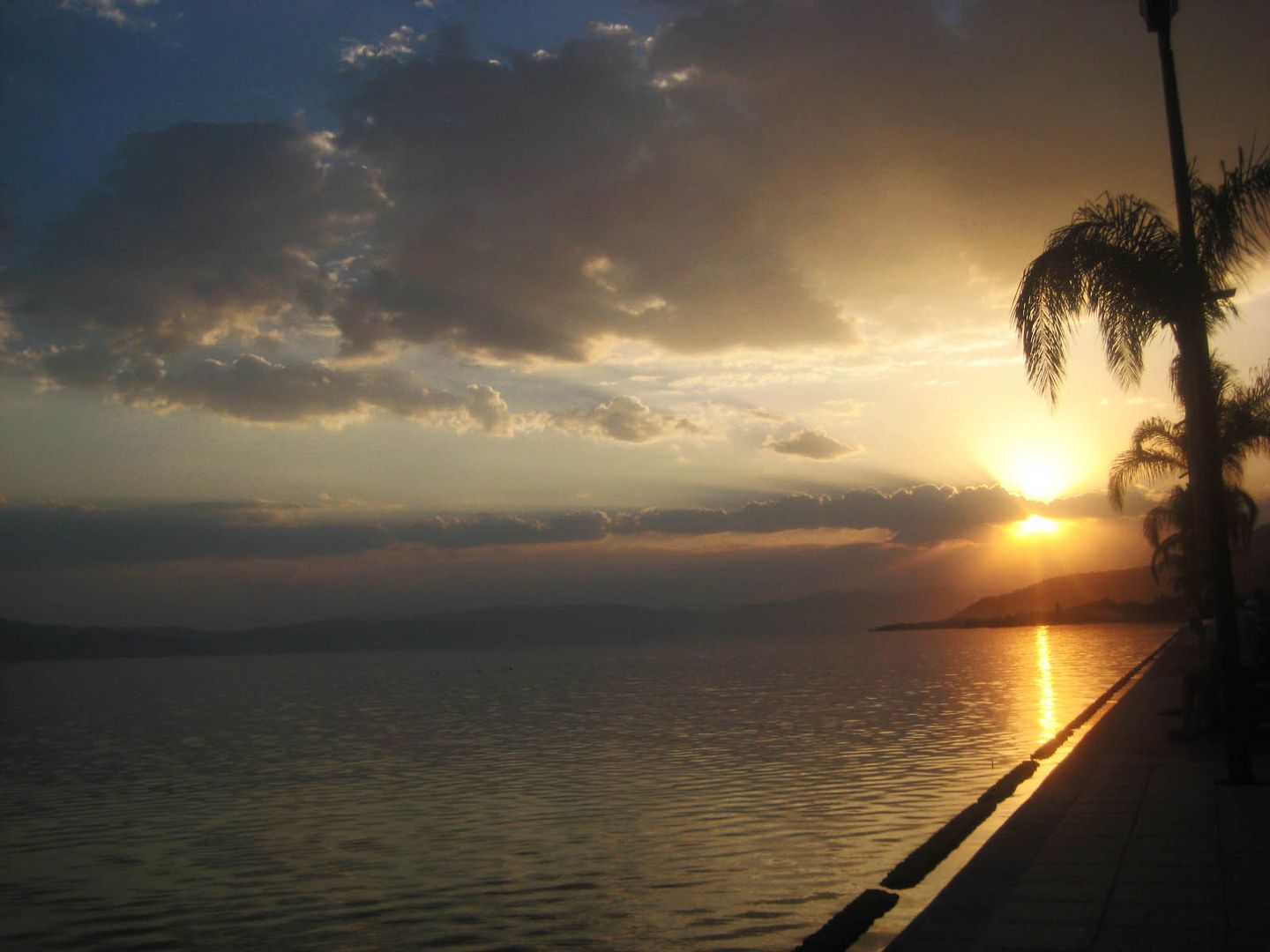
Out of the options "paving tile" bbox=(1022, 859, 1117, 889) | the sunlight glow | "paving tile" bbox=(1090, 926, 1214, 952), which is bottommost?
the sunlight glow

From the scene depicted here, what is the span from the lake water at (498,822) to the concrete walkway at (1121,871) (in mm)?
2257

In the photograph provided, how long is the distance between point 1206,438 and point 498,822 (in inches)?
438

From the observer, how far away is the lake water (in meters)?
11.0

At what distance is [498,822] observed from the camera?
1638cm

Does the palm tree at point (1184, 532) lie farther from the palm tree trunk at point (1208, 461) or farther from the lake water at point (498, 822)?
the palm tree trunk at point (1208, 461)

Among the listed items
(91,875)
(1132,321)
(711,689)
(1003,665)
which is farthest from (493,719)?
(1003,665)

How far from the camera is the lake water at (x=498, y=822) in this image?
11.0 metres

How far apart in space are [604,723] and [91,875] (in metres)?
20.3

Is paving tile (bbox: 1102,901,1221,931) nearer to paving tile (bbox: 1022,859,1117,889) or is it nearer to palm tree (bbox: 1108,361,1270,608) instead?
paving tile (bbox: 1022,859,1117,889)

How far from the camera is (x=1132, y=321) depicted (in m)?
16.2

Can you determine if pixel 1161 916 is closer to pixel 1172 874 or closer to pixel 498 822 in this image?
pixel 1172 874

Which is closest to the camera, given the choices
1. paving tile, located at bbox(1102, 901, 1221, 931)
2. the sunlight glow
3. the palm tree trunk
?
paving tile, located at bbox(1102, 901, 1221, 931)

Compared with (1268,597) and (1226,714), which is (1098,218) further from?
(1268,597)

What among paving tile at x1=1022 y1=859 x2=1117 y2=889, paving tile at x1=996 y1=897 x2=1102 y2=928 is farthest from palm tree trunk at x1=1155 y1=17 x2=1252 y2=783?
paving tile at x1=996 y1=897 x2=1102 y2=928
